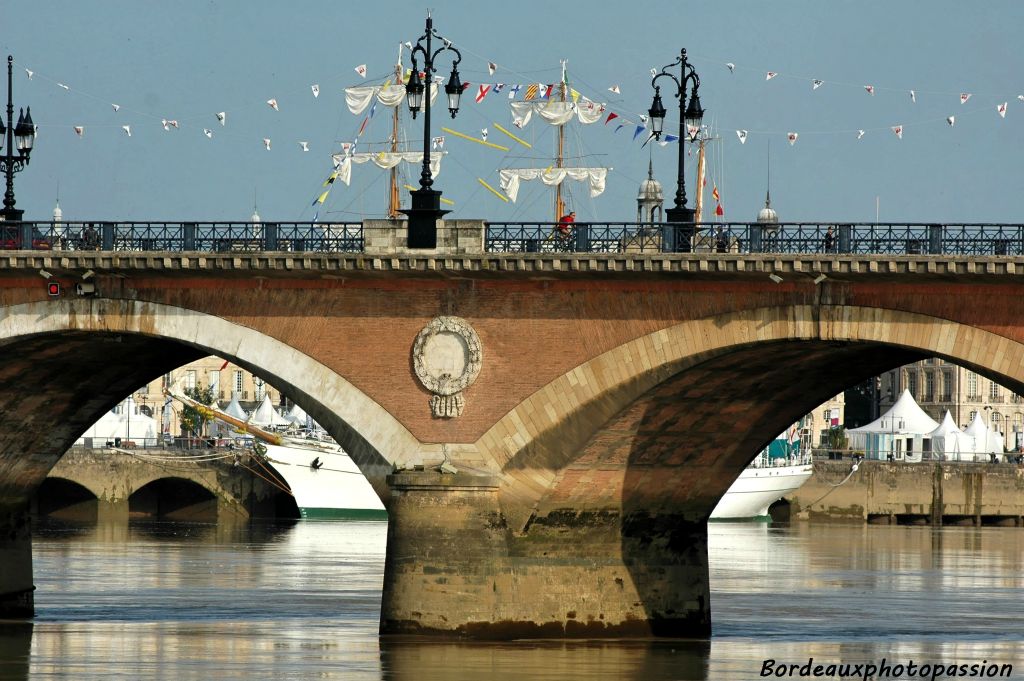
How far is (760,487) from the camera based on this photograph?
323ft

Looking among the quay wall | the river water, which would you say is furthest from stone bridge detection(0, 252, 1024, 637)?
the quay wall

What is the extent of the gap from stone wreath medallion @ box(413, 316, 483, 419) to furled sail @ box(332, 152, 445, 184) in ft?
136

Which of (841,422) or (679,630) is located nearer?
(679,630)

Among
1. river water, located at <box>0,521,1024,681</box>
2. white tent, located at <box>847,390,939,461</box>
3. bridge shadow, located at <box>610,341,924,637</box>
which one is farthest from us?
white tent, located at <box>847,390,939,461</box>

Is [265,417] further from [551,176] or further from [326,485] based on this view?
[551,176]

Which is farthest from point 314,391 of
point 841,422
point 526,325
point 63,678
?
point 841,422

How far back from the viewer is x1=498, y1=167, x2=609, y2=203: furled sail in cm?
8681

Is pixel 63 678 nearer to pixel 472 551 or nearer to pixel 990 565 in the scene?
pixel 472 551

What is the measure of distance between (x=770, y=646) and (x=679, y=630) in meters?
3.01

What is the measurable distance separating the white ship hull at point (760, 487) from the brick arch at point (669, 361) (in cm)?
5494

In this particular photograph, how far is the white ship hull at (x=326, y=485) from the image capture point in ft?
312

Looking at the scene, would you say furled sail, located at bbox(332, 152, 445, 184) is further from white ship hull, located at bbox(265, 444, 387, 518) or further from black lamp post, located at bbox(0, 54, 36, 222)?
black lamp post, located at bbox(0, 54, 36, 222)

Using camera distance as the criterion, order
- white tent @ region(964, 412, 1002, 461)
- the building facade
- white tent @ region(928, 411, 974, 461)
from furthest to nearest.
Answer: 1. the building facade
2. white tent @ region(964, 412, 1002, 461)
3. white tent @ region(928, 411, 974, 461)

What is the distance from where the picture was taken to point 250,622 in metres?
47.2
